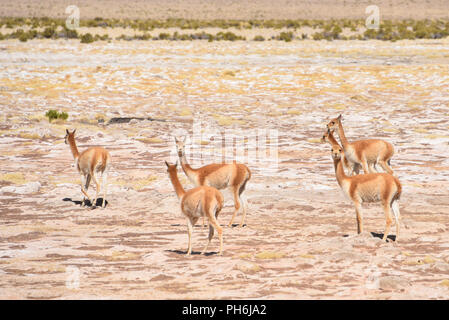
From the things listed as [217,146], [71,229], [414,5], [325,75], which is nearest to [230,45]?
[325,75]

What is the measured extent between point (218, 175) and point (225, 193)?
3.34m

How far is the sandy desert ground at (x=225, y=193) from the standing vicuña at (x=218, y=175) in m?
0.69

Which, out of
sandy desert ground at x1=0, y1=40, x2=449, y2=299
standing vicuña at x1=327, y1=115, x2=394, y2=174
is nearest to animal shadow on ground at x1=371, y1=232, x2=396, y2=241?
sandy desert ground at x1=0, y1=40, x2=449, y2=299

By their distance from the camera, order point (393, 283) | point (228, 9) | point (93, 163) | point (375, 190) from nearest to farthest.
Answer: point (393, 283)
point (375, 190)
point (93, 163)
point (228, 9)

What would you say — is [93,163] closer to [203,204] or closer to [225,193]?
[225,193]

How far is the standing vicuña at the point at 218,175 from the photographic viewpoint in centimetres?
1044

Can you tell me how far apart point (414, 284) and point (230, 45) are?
33794mm

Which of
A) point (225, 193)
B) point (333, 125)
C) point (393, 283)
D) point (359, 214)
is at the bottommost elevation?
point (225, 193)

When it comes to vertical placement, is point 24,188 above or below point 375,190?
below

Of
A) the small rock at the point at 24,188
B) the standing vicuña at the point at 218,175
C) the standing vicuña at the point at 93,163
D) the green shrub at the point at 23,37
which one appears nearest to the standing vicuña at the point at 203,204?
the standing vicuña at the point at 218,175

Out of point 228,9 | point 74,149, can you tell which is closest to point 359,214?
point 74,149

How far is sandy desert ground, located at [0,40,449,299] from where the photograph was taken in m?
8.05

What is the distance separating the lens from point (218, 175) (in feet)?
34.4

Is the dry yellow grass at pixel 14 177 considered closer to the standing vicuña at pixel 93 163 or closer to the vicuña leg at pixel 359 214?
the standing vicuña at pixel 93 163
